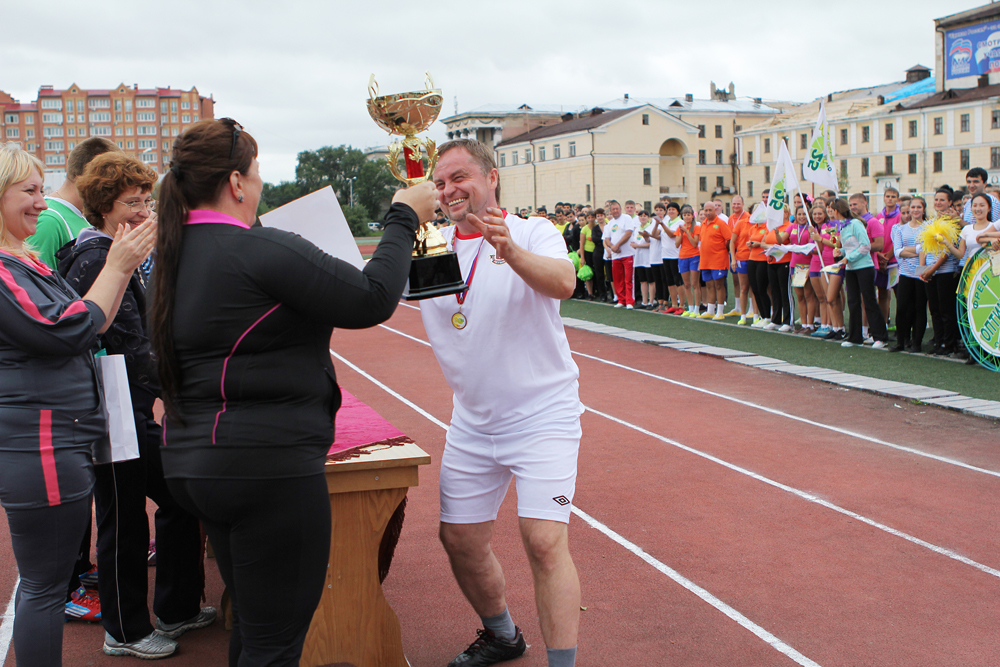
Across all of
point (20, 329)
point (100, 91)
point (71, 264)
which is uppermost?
point (100, 91)

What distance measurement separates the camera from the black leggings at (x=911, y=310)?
10.9 meters

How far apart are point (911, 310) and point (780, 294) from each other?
2.69 meters

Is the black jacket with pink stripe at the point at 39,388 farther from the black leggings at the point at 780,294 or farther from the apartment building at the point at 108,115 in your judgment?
the apartment building at the point at 108,115

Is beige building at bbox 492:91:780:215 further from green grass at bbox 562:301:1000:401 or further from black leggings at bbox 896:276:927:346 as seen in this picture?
black leggings at bbox 896:276:927:346

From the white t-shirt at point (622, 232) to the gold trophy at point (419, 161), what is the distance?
1443 centimetres

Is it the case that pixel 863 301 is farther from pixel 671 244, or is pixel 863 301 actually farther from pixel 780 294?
pixel 671 244

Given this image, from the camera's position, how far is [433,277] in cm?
302

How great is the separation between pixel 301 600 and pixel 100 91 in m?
154

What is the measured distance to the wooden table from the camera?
3.42 meters

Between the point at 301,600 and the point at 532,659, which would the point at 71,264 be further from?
the point at 532,659

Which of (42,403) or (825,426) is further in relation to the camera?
(825,426)

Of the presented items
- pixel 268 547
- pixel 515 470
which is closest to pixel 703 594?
pixel 515 470

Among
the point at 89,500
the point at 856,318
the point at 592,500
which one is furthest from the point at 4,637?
the point at 856,318

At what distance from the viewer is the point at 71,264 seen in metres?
3.66
